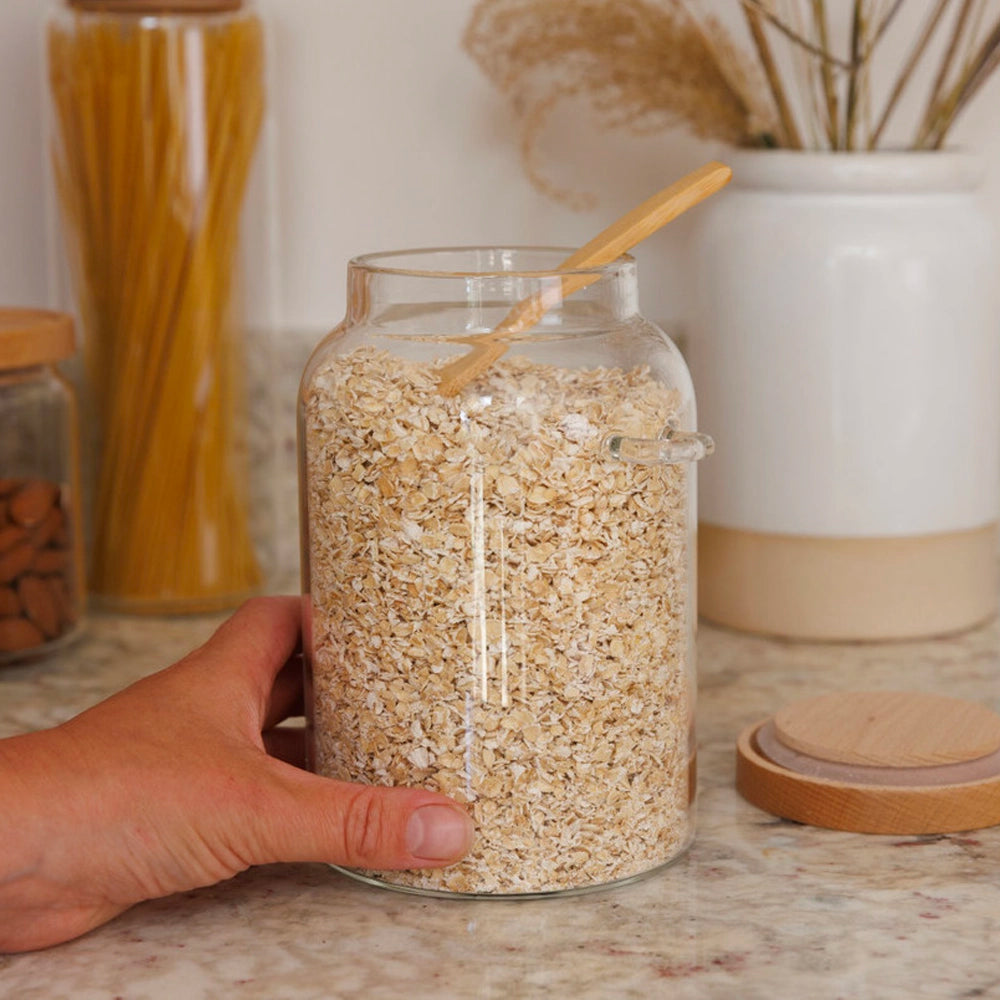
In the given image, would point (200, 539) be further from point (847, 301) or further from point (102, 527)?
point (847, 301)

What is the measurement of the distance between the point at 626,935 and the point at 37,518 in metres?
0.52

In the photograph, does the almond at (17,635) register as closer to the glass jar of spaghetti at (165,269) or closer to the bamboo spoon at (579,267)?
the glass jar of spaghetti at (165,269)

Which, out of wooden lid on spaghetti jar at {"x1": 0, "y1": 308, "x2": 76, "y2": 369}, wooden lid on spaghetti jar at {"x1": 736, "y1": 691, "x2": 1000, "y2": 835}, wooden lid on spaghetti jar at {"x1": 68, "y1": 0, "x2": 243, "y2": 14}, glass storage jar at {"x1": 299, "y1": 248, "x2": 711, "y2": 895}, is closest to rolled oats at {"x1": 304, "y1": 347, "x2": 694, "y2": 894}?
glass storage jar at {"x1": 299, "y1": 248, "x2": 711, "y2": 895}

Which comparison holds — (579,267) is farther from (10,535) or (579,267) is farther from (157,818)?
(10,535)

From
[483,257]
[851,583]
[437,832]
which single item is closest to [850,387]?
[851,583]

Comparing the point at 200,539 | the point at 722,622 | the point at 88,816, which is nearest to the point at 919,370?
the point at 722,622

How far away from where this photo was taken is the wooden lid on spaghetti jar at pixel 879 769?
73 cm

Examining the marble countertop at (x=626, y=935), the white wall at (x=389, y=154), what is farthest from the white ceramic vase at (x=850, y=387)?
the marble countertop at (x=626, y=935)

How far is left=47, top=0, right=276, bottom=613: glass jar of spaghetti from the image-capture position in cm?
105

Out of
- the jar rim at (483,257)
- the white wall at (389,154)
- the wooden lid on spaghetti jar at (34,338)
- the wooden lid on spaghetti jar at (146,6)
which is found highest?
the wooden lid on spaghetti jar at (146,6)

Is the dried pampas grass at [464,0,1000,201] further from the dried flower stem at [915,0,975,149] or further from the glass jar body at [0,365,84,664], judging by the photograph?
the glass jar body at [0,365,84,664]

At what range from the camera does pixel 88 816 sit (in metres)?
0.60

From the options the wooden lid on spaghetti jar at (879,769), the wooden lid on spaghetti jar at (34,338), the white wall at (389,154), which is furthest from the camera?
the white wall at (389,154)

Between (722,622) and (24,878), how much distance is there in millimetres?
581
